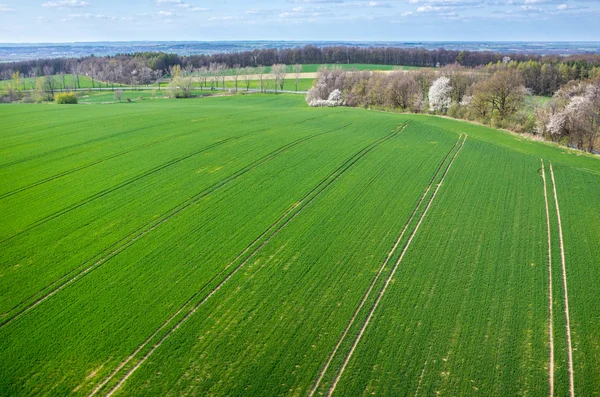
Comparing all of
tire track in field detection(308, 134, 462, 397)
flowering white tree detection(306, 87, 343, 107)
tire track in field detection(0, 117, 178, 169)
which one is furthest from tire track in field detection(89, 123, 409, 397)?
flowering white tree detection(306, 87, 343, 107)

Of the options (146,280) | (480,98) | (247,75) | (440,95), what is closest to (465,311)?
(146,280)

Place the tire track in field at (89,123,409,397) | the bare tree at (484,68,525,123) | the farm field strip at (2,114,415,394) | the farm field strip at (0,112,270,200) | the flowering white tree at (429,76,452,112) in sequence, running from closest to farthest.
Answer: the tire track in field at (89,123,409,397) → the farm field strip at (2,114,415,394) → the farm field strip at (0,112,270,200) → the bare tree at (484,68,525,123) → the flowering white tree at (429,76,452,112)

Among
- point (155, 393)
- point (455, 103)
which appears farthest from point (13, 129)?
point (455, 103)

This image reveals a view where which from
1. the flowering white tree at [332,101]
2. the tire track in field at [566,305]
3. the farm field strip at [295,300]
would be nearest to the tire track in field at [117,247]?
the farm field strip at [295,300]

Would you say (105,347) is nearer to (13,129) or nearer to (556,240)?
(556,240)

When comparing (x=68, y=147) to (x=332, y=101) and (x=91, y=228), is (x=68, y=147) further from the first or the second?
(x=332, y=101)

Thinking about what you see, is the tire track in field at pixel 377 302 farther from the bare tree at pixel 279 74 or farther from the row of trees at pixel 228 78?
the bare tree at pixel 279 74

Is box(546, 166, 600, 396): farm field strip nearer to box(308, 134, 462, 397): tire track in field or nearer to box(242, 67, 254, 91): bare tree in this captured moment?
box(308, 134, 462, 397): tire track in field
